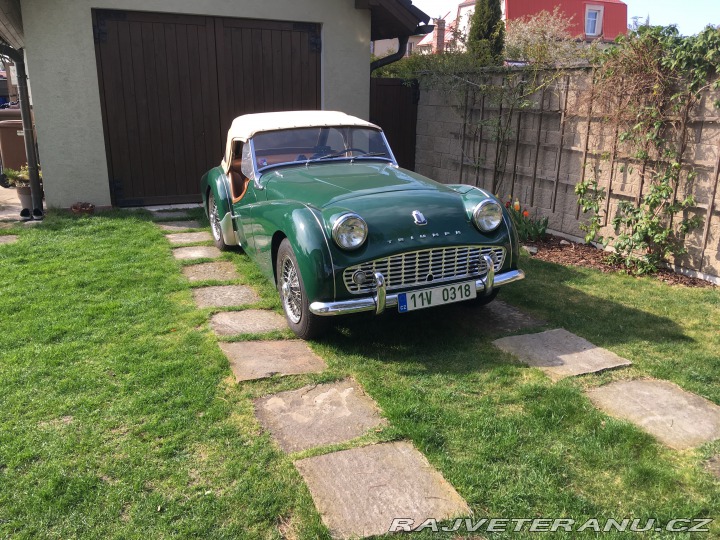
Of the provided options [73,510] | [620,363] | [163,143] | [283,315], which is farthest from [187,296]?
[163,143]

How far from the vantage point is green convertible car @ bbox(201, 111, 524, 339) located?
3842 millimetres

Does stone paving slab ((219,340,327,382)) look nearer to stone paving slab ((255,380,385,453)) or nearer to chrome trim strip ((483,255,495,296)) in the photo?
stone paving slab ((255,380,385,453))

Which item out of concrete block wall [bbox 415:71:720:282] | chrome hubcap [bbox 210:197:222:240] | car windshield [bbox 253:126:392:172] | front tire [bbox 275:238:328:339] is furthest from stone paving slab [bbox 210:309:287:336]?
concrete block wall [bbox 415:71:720:282]

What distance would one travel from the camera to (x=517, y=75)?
755cm

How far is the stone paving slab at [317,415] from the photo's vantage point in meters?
3.05

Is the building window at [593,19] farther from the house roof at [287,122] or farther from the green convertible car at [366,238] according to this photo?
the green convertible car at [366,238]

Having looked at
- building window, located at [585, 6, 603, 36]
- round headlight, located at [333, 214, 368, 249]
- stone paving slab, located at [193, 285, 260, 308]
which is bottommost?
stone paving slab, located at [193, 285, 260, 308]

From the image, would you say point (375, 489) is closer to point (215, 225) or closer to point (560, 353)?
point (560, 353)

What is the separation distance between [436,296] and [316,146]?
2.26 m

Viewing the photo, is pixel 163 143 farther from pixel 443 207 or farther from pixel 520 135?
pixel 443 207

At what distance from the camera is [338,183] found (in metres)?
4.61

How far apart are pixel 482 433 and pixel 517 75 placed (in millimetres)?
5768

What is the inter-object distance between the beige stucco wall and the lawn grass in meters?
3.51

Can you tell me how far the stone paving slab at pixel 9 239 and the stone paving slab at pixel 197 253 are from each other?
2.01 metres
